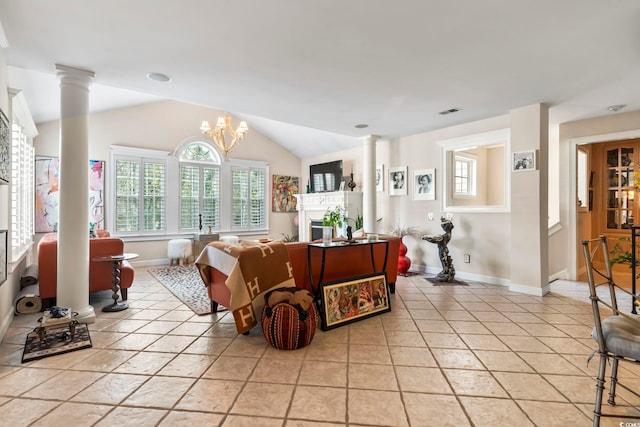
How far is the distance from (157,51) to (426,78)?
2649mm

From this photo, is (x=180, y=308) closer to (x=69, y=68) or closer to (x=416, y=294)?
(x=69, y=68)

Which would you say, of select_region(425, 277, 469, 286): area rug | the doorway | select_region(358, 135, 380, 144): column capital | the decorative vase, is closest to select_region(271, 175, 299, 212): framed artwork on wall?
select_region(358, 135, 380, 144): column capital

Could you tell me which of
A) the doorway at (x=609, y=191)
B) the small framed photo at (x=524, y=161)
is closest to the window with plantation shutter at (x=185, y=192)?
the small framed photo at (x=524, y=161)

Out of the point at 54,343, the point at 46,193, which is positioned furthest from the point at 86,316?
the point at 46,193

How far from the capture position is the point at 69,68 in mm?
3094

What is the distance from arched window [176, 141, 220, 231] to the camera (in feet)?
23.9

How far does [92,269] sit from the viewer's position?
3951 mm

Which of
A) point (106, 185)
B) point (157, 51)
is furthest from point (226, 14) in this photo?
point (106, 185)

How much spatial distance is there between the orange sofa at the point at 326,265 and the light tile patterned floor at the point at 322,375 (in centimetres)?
33

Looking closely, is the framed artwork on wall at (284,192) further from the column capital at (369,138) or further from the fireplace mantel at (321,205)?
the column capital at (369,138)

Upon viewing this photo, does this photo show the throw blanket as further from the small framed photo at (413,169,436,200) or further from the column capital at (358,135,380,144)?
the column capital at (358,135,380,144)

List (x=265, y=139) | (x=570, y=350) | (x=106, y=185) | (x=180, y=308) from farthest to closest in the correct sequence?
(x=265, y=139)
(x=106, y=185)
(x=180, y=308)
(x=570, y=350)

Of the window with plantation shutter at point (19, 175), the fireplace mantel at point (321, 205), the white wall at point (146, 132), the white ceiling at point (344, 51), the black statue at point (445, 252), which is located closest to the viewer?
the white ceiling at point (344, 51)

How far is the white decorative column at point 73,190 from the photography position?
Result: 3090 mm
